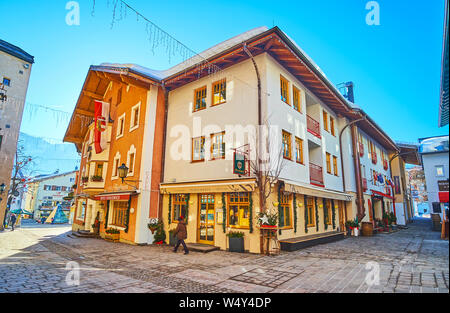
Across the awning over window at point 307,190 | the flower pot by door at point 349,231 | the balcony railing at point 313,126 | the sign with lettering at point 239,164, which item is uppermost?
the balcony railing at point 313,126

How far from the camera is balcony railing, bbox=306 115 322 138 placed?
15000 mm

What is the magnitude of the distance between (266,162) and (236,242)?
144 inches

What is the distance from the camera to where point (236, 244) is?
10586 mm

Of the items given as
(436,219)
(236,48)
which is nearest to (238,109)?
(236,48)

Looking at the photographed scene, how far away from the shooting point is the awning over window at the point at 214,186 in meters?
10.2

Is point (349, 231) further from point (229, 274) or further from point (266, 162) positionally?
point (229, 274)

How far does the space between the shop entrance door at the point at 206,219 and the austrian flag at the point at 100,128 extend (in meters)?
10.4

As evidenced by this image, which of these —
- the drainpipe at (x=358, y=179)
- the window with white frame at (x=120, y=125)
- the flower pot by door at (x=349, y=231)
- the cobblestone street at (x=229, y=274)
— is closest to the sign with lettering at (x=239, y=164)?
the cobblestone street at (x=229, y=274)

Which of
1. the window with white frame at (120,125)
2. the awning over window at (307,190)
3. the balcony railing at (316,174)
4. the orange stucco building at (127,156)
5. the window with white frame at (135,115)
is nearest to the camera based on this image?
the awning over window at (307,190)

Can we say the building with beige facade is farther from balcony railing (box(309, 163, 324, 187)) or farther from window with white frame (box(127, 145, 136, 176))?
balcony railing (box(309, 163, 324, 187))

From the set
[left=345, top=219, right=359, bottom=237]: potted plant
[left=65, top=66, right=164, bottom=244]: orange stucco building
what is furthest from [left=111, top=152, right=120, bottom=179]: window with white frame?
[left=345, top=219, right=359, bottom=237]: potted plant

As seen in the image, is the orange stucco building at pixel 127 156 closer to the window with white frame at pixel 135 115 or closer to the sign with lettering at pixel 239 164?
the window with white frame at pixel 135 115

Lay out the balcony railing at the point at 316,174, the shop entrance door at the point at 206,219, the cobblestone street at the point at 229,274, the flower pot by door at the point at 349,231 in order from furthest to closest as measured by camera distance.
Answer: the flower pot by door at the point at 349,231
the balcony railing at the point at 316,174
the shop entrance door at the point at 206,219
the cobblestone street at the point at 229,274
